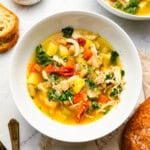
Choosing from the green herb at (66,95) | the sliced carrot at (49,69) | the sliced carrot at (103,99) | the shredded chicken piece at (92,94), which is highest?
the sliced carrot at (49,69)

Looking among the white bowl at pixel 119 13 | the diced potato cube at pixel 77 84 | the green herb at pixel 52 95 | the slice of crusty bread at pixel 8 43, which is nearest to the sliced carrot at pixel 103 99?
the diced potato cube at pixel 77 84

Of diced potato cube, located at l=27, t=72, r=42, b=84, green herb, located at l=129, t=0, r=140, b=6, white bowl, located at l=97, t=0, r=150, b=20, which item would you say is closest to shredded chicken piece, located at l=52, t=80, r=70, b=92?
diced potato cube, located at l=27, t=72, r=42, b=84

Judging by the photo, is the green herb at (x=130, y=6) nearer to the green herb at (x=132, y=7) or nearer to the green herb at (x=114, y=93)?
the green herb at (x=132, y=7)

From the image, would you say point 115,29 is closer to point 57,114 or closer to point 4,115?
point 57,114

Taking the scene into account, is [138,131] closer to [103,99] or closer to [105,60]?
[103,99]

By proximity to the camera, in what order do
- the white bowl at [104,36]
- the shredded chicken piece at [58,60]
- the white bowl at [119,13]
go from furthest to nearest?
1. the white bowl at [119,13]
2. the shredded chicken piece at [58,60]
3. the white bowl at [104,36]

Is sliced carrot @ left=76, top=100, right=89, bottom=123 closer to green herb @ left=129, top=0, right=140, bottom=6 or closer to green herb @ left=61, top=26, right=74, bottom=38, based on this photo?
green herb @ left=61, top=26, right=74, bottom=38

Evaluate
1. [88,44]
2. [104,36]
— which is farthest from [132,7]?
[88,44]

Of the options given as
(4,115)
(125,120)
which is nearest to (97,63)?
A: (125,120)
